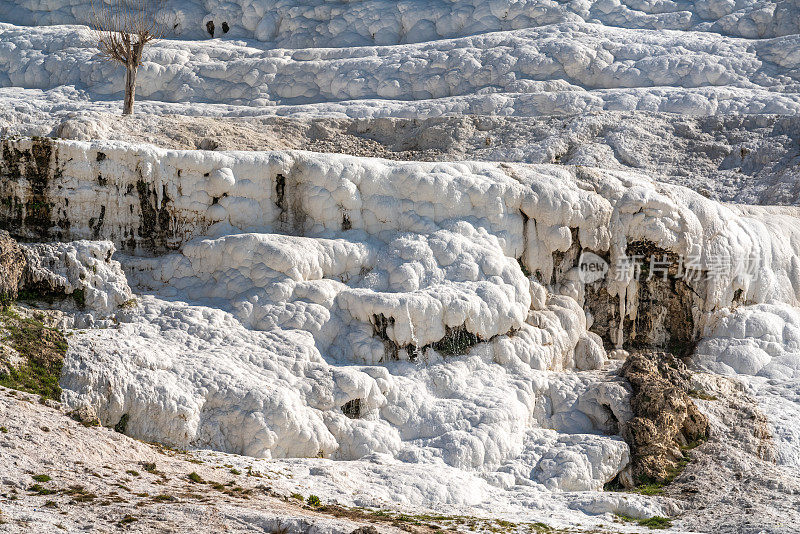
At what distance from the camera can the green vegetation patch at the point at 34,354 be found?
1619 centimetres

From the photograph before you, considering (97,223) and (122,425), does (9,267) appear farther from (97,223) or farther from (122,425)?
(122,425)

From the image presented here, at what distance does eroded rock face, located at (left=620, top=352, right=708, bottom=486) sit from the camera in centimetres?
1928

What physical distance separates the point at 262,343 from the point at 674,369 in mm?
9346

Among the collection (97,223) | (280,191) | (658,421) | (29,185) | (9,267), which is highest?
(280,191)

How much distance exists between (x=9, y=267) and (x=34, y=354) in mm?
2358

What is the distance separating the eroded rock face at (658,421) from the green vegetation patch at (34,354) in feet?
36.5

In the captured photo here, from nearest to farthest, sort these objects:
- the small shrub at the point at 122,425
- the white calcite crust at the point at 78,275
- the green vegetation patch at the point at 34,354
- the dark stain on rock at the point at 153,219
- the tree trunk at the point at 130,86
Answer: the green vegetation patch at the point at 34,354, the small shrub at the point at 122,425, the white calcite crust at the point at 78,275, the dark stain on rock at the point at 153,219, the tree trunk at the point at 130,86

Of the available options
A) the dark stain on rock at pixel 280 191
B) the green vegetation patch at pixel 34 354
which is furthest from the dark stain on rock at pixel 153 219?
the green vegetation patch at pixel 34 354

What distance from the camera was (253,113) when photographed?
36.2 meters

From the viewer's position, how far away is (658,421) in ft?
65.3

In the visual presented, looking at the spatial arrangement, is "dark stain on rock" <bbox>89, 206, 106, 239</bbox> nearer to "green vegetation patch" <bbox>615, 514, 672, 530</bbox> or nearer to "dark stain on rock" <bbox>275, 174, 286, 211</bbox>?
"dark stain on rock" <bbox>275, 174, 286, 211</bbox>

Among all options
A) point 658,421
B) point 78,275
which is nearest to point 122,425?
point 78,275

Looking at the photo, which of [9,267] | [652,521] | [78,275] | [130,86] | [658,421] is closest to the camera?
[652,521]

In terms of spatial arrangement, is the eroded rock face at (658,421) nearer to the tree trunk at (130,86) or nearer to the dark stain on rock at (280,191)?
the dark stain on rock at (280,191)
